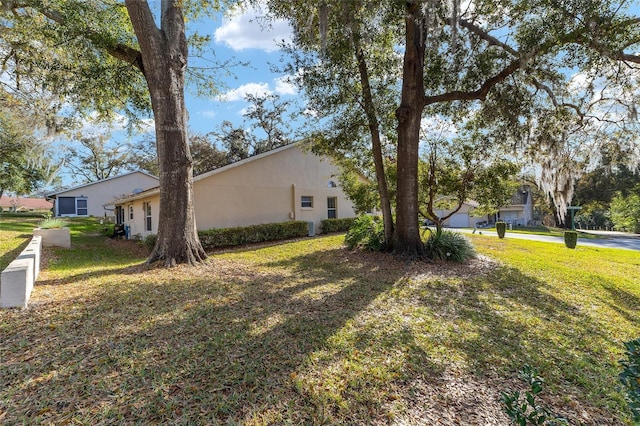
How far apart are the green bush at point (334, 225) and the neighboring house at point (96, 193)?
58.1 ft

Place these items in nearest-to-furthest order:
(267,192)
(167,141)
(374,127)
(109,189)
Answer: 1. (167,141)
2. (374,127)
3. (267,192)
4. (109,189)

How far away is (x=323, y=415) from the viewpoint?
241cm

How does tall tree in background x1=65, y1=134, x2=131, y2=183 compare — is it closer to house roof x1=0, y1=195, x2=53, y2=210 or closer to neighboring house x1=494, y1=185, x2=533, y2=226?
house roof x1=0, y1=195, x2=53, y2=210

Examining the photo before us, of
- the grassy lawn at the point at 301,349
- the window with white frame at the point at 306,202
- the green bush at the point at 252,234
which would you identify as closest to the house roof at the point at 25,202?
the window with white frame at the point at 306,202

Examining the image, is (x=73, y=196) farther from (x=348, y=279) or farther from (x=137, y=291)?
(x=348, y=279)

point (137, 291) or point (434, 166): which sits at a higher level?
point (434, 166)

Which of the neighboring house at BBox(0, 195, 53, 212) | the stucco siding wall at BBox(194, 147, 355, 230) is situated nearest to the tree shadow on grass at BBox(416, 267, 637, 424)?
the stucco siding wall at BBox(194, 147, 355, 230)

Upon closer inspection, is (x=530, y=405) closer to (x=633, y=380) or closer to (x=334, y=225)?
(x=633, y=380)

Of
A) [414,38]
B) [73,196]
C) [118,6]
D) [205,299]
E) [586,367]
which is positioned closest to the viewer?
[586,367]

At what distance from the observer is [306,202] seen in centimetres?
1683

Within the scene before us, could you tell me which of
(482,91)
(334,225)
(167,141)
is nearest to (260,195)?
(334,225)

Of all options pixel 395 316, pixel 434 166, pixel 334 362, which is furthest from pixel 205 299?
pixel 434 166

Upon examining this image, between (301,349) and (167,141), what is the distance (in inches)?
249

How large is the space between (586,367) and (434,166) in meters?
7.44
